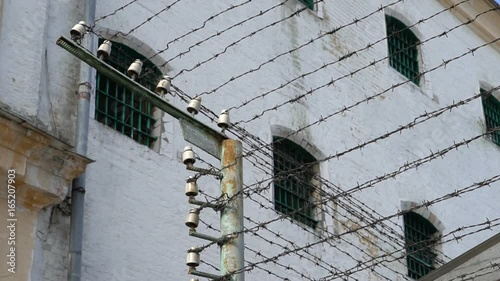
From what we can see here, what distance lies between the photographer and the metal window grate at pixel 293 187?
14.9 metres

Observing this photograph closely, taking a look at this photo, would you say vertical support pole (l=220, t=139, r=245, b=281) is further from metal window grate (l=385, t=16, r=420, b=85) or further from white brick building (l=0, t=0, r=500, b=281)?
metal window grate (l=385, t=16, r=420, b=85)

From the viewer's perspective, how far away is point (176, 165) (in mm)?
13258

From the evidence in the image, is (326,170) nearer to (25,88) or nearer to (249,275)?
(249,275)

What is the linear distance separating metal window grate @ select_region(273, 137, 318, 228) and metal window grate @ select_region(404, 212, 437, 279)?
7.06 ft

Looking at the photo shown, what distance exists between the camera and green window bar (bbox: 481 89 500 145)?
20359mm

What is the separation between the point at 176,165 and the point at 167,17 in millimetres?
2232

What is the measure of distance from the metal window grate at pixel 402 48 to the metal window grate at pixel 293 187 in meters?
3.71

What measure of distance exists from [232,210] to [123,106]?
3801mm

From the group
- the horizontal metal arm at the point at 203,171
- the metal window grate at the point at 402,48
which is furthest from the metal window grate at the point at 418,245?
the horizontal metal arm at the point at 203,171

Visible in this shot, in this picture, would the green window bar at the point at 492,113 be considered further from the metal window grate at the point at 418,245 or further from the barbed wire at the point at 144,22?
the barbed wire at the point at 144,22

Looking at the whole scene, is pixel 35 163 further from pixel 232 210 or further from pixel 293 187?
pixel 293 187

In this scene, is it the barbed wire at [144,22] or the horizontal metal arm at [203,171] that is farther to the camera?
the barbed wire at [144,22]

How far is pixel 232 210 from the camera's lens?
9.78 m

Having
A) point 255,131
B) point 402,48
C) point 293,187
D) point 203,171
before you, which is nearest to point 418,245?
point 293,187
